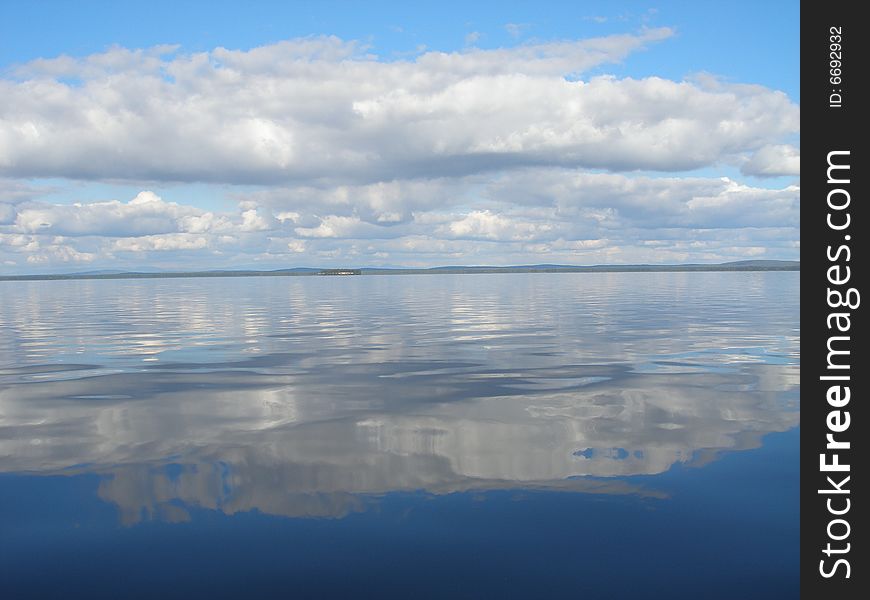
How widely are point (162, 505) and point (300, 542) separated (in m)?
2.83

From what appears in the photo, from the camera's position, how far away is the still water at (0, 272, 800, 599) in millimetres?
9016

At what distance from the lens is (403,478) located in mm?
12734

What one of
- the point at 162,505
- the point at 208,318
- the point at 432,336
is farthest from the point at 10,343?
the point at 162,505

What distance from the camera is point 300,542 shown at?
9961 mm

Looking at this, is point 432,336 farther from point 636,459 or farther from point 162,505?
point 162,505

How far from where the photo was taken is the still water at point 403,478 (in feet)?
→ 29.6
